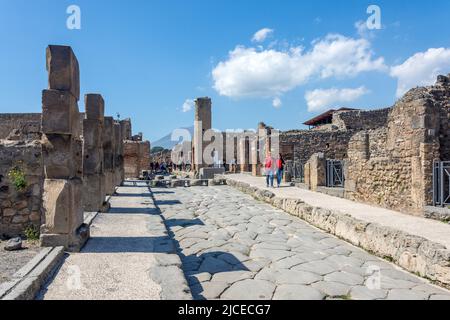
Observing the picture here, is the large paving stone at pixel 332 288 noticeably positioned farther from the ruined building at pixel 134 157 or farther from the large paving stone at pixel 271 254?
the ruined building at pixel 134 157

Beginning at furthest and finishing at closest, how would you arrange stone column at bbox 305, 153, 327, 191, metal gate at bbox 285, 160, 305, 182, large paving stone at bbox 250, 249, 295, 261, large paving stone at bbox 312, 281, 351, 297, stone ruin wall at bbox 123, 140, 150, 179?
stone ruin wall at bbox 123, 140, 150, 179 < metal gate at bbox 285, 160, 305, 182 < stone column at bbox 305, 153, 327, 191 < large paving stone at bbox 250, 249, 295, 261 < large paving stone at bbox 312, 281, 351, 297

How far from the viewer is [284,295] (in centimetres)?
385

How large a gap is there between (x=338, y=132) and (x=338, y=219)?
15020 mm

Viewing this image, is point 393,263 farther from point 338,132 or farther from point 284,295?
point 338,132

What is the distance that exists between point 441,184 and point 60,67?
7.30 meters

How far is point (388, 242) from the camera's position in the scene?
5.29m

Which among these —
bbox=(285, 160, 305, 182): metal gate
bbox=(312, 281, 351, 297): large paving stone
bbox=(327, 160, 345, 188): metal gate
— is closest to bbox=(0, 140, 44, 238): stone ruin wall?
bbox=(312, 281, 351, 297): large paving stone

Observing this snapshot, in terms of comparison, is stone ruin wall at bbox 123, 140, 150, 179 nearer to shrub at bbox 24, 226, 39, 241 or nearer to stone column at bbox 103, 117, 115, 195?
stone column at bbox 103, 117, 115, 195

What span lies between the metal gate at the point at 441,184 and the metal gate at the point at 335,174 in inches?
190

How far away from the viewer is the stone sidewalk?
3.24 metres

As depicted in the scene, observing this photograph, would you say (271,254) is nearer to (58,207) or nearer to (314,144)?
(58,207)

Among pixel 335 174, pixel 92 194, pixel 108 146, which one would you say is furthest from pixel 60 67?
pixel 335 174

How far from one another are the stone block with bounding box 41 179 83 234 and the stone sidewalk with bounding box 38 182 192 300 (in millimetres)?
433
